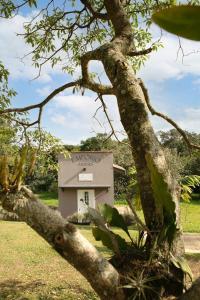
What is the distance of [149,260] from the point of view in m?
2.56

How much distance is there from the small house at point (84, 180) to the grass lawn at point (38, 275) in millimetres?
9105

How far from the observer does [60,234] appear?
6.89 feet

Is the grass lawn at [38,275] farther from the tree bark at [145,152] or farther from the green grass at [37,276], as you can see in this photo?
the tree bark at [145,152]

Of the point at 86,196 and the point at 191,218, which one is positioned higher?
the point at 86,196

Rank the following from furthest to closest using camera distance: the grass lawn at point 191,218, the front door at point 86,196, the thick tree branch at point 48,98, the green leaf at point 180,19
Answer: the front door at point 86,196
the grass lawn at point 191,218
the thick tree branch at point 48,98
the green leaf at point 180,19

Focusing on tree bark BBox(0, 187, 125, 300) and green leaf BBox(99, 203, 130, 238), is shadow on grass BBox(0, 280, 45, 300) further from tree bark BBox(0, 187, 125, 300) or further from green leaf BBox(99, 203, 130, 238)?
tree bark BBox(0, 187, 125, 300)

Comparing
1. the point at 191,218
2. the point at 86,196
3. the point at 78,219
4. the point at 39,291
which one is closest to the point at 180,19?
the point at 39,291

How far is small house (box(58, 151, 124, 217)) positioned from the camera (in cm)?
1898

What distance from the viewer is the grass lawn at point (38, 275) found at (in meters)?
5.54

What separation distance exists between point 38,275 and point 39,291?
1.03 metres

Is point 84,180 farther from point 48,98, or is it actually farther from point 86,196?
point 48,98

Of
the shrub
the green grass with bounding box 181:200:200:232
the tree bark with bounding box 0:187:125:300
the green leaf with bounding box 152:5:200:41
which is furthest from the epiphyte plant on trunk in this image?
the shrub

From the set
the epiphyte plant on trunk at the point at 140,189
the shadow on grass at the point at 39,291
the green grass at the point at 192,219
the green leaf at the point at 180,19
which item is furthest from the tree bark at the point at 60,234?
the green grass at the point at 192,219

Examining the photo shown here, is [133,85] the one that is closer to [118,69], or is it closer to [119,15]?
[118,69]
